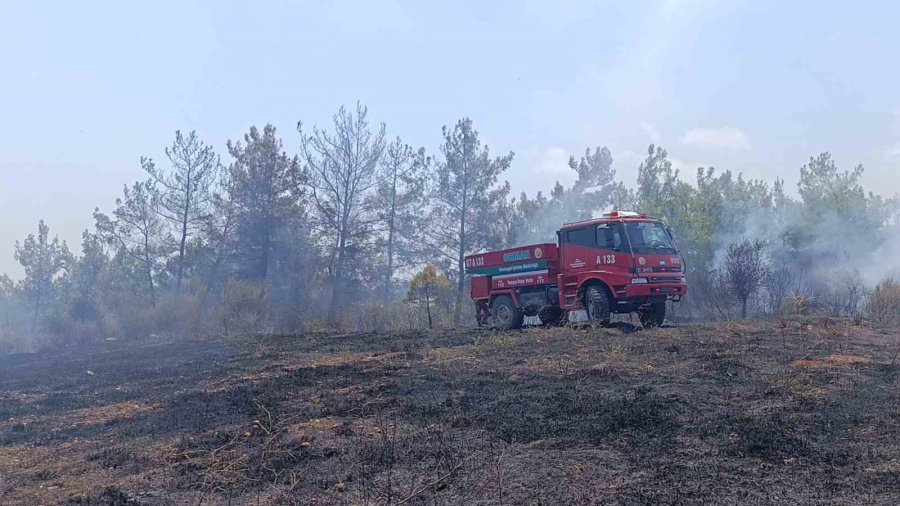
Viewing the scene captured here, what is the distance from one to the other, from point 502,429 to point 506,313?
1228 cm

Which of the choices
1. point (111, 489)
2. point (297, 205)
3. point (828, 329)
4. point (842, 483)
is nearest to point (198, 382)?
point (111, 489)

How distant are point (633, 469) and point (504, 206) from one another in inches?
1251

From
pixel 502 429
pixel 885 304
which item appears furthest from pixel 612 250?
pixel 502 429

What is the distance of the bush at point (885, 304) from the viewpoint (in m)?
19.0

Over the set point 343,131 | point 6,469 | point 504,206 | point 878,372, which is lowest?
point 6,469

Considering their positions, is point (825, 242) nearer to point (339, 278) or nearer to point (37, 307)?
point (339, 278)

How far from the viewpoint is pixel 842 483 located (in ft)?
19.1

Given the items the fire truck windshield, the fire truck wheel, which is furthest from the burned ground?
the fire truck windshield

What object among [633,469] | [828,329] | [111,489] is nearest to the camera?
[633,469]

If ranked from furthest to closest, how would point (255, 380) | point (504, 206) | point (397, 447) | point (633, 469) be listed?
point (504, 206)
point (255, 380)
point (397, 447)
point (633, 469)

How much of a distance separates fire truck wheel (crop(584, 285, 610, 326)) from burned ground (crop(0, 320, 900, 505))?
8.93 ft

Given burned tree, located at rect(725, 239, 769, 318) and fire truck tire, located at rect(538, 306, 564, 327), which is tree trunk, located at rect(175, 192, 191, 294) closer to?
fire truck tire, located at rect(538, 306, 564, 327)

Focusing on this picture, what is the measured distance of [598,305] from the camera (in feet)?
56.4

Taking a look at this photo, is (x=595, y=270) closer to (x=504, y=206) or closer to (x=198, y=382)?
(x=198, y=382)
